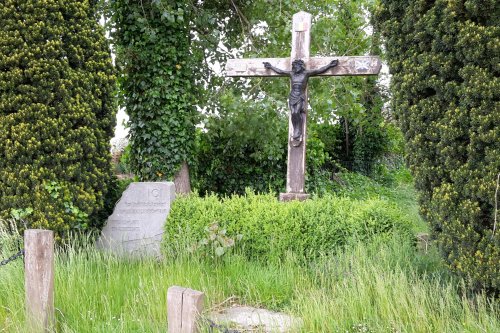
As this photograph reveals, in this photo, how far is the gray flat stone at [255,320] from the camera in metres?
3.83

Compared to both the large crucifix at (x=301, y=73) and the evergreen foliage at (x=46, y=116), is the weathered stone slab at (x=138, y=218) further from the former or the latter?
the large crucifix at (x=301, y=73)

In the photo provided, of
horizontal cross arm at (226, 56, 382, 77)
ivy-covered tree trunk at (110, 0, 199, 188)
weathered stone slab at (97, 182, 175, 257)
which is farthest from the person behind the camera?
ivy-covered tree trunk at (110, 0, 199, 188)

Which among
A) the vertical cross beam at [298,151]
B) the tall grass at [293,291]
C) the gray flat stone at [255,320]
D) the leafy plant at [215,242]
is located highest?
the vertical cross beam at [298,151]

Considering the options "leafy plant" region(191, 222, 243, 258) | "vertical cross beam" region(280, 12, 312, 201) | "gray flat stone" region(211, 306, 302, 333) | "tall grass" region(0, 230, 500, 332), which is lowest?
"gray flat stone" region(211, 306, 302, 333)

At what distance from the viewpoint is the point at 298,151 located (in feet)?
23.4

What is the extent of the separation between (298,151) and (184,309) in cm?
448

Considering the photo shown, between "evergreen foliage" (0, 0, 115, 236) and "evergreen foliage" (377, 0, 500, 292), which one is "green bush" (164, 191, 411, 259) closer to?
"evergreen foliage" (0, 0, 115, 236)

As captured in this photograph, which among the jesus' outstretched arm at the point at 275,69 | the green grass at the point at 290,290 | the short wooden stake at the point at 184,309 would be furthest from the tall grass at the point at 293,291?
the jesus' outstretched arm at the point at 275,69

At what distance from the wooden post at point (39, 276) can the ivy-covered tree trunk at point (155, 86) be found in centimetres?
452

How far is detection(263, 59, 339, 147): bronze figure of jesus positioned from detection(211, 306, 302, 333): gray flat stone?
3.05m

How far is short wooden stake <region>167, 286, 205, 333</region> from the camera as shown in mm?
2855

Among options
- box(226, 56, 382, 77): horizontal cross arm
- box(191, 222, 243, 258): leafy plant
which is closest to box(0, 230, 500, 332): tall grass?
box(191, 222, 243, 258): leafy plant

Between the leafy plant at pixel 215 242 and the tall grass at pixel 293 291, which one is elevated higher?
the leafy plant at pixel 215 242

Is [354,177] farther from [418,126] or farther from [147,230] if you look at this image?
[418,126]
